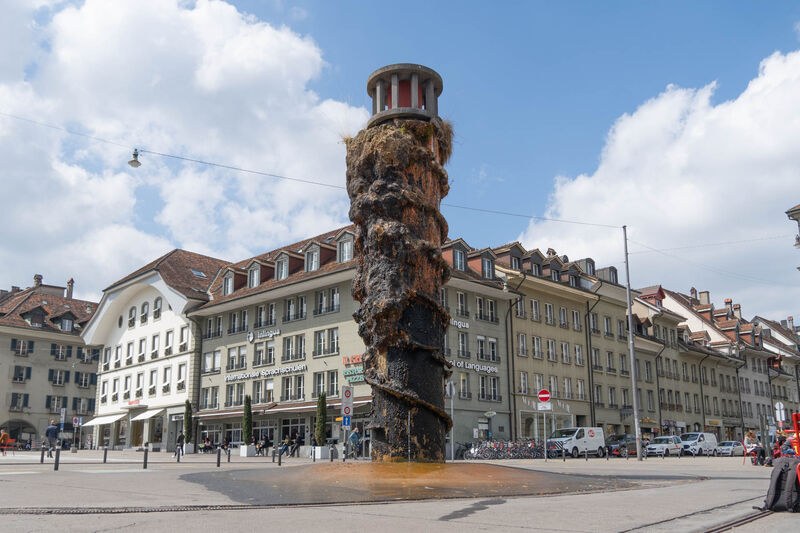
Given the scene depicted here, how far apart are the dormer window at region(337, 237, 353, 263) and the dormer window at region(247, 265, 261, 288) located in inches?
361

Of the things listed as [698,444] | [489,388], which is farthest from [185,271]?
[698,444]

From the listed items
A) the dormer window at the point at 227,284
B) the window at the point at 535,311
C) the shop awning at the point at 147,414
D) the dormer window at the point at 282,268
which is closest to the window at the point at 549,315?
the window at the point at 535,311

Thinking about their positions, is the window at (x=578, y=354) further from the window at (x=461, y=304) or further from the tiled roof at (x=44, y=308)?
the tiled roof at (x=44, y=308)

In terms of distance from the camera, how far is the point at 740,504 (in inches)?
417

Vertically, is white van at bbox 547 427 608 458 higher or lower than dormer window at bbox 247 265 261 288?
lower

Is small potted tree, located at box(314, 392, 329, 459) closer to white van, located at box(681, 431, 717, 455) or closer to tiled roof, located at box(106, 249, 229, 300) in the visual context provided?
tiled roof, located at box(106, 249, 229, 300)

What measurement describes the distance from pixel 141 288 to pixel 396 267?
51.2 meters

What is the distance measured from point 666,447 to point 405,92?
3759 cm

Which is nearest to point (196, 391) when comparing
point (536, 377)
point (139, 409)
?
point (139, 409)

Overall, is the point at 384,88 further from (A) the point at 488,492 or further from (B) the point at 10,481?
(B) the point at 10,481

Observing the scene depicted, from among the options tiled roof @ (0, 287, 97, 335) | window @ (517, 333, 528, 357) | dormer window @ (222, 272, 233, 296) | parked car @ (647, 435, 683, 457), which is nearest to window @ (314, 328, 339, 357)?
dormer window @ (222, 272, 233, 296)

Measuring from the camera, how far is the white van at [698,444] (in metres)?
48.3

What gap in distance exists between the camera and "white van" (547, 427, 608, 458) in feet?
133

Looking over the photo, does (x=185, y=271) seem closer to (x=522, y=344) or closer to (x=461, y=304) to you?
(x=461, y=304)
